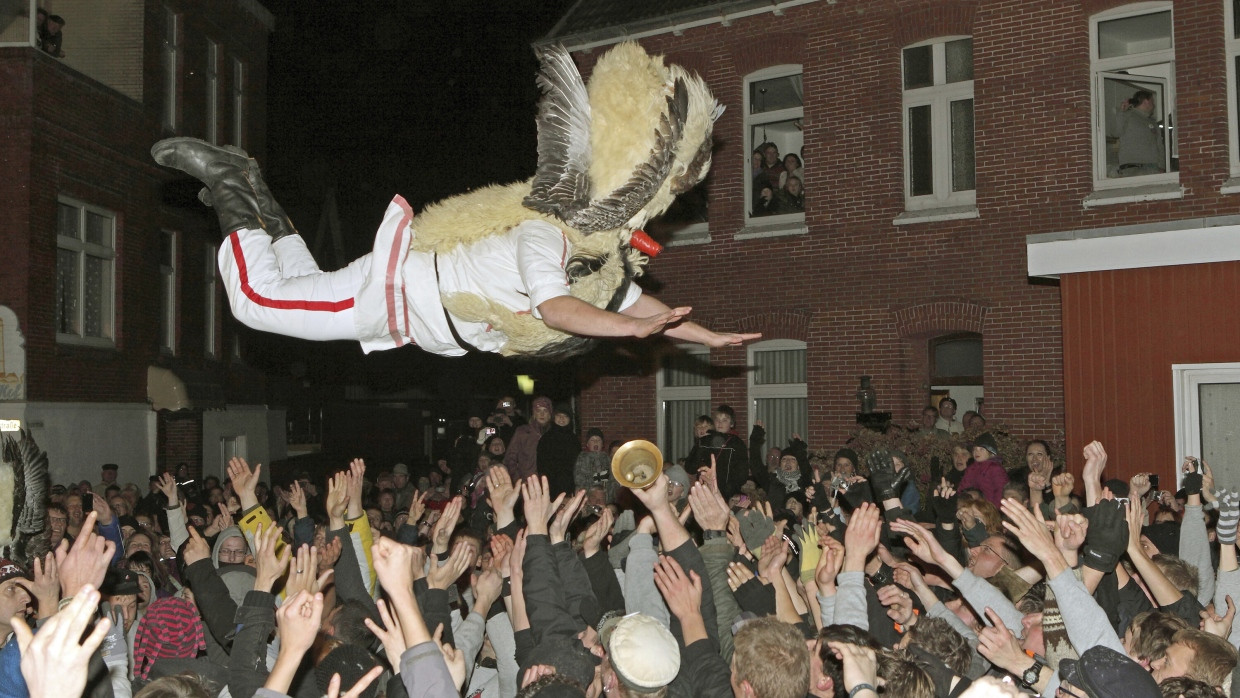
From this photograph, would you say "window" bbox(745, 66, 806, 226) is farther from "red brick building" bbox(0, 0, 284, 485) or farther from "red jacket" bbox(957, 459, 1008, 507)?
"red brick building" bbox(0, 0, 284, 485)

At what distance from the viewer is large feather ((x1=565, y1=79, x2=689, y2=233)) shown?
4.68 m

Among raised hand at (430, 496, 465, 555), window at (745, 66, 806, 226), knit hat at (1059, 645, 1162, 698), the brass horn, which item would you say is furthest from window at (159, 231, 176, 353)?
knit hat at (1059, 645, 1162, 698)

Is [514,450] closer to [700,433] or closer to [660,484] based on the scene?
[700,433]

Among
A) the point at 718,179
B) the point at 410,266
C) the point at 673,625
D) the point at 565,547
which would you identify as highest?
the point at 718,179

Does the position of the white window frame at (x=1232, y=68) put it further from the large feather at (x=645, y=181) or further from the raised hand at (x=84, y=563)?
the raised hand at (x=84, y=563)

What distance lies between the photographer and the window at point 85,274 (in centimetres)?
1470

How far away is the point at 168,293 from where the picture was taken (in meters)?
17.4

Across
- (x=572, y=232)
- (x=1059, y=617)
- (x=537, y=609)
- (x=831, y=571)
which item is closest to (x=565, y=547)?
(x=537, y=609)

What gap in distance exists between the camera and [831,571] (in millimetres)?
4301

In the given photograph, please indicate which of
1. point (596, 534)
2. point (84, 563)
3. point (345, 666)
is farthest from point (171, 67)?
point (345, 666)

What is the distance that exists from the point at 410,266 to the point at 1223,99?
9.41 m

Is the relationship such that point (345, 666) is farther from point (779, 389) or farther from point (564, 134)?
point (779, 389)

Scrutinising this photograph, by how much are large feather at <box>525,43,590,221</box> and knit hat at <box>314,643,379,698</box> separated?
2.01m

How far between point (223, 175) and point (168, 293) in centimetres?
1315
